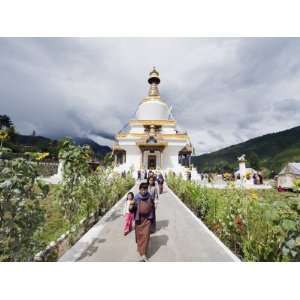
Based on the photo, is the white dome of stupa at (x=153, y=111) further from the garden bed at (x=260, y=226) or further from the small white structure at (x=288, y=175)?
the garden bed at (x=260, y=226)

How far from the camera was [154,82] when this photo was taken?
90.7 feet

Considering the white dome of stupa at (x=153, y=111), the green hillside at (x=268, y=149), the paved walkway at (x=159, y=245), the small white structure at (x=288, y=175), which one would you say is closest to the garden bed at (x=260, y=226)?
the paved walkway at (x=159, y=245)

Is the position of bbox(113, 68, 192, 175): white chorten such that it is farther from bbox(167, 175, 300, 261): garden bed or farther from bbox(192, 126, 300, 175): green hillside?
bbox(192, 126, 300, 175): green hillside

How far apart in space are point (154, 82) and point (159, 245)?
25.6 meters

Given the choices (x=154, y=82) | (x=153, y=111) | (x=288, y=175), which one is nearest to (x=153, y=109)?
(x=153, y=111)

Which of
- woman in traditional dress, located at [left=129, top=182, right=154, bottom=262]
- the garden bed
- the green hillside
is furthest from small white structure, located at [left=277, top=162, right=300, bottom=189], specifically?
the green hillside

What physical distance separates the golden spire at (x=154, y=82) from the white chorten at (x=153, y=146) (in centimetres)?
297

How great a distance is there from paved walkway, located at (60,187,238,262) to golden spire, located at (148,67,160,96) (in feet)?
75.6

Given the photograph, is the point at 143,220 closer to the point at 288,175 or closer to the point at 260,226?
the point at 260,226

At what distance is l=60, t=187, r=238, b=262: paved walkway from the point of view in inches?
133

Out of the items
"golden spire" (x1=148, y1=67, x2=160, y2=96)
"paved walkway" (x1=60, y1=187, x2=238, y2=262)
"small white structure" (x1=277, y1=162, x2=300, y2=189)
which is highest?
"golden spire" (x1=148, y1=67, x2=160, y2=96)

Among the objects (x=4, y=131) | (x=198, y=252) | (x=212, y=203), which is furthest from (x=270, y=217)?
(x=212, y=203)

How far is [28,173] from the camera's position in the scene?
88.5 inches

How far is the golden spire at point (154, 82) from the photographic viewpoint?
88.5ft
